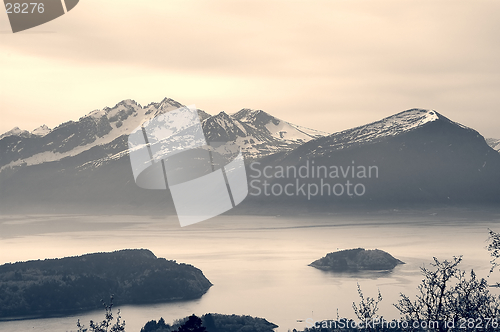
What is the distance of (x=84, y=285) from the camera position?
174m

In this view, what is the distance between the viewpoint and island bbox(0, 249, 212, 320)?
159 metres

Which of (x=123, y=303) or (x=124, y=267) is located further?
(x=124, y=267)

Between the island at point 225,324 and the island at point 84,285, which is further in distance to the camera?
the island at point 84,285

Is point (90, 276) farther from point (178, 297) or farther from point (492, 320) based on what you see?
point (492, 320)

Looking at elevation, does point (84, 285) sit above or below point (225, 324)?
above

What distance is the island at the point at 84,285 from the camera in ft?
523

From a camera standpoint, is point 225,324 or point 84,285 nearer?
point 225,324

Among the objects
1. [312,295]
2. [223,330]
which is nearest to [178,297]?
[312,295]

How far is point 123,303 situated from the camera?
16975 cm

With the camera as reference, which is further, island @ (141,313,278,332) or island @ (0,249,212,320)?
island @ (0,249,212,320)

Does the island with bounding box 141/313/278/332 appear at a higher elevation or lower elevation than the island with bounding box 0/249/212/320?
lower

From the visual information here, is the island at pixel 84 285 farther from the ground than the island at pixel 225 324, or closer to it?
farther from the ground

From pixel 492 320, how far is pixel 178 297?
163193 mm

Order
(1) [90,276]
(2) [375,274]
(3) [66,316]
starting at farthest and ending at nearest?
(2) [375,274] < (1) [90,276] < (3) [66,316]
